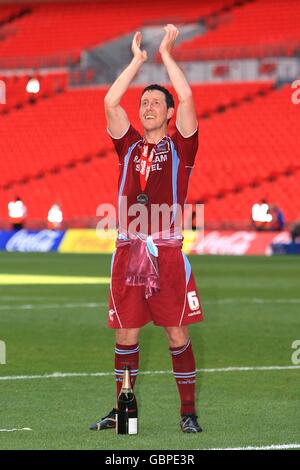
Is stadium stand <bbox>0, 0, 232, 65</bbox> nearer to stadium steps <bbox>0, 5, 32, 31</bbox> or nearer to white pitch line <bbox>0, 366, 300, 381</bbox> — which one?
stadium steps <bbox>0, 5, 32, 31</bbox>

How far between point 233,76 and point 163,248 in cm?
3771

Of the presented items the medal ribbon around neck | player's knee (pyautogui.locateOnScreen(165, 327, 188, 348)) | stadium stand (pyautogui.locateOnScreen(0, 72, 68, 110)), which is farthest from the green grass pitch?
stadium stand (pyautogui.locateOnScreen(0, 72, 68, 110))

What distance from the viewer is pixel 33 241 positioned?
40531 mm

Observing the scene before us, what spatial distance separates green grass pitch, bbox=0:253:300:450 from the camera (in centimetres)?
799

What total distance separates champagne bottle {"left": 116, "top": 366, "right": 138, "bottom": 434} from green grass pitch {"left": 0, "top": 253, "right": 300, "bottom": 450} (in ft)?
0.30

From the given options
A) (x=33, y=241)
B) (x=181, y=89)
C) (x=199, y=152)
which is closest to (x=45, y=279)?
(x=33, y=241)

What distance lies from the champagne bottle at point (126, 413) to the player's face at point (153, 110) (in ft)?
5.67

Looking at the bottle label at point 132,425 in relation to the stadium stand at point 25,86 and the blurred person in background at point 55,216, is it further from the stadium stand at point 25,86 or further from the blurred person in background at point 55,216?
the stadium stand at point 25,86

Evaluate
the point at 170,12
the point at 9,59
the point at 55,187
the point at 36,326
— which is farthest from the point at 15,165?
the point at 36,326

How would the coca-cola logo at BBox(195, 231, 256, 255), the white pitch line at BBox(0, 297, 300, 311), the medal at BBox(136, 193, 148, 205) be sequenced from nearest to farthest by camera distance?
1. the medal at BBox(136, 193, 148, 205)
2. the white pitch line at BBox(0, 297, 300, 311)
3. the coca-cola logo at BBox(195, 231, 256, 255)

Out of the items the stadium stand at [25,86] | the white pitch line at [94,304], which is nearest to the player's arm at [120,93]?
the white pitch line at [94,304]

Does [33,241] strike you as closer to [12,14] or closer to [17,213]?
[17,213]

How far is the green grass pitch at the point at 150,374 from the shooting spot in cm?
799

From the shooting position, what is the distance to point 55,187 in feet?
149
